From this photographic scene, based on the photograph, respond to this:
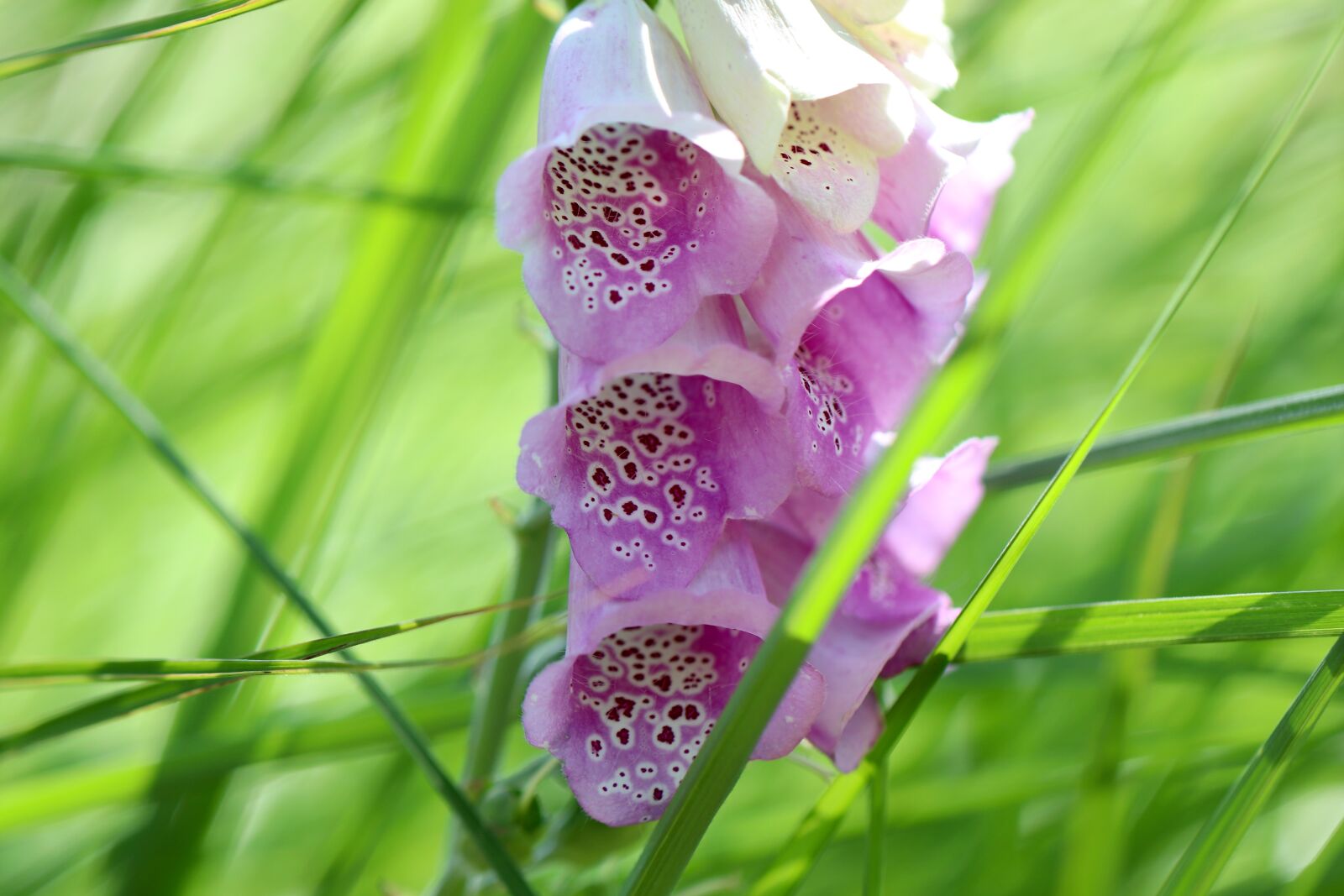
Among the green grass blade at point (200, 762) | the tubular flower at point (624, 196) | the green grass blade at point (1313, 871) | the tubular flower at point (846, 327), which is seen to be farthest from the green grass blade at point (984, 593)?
the green grass blade at point (200, 762)

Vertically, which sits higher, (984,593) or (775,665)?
(775,665)

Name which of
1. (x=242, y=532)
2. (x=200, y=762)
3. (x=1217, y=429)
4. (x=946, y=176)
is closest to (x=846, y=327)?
(x=946, y=176)

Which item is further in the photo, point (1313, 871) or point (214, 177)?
point (214, 177)

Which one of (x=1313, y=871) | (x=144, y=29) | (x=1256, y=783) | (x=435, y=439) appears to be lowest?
(x=435, y=439)

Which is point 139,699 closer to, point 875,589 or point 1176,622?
point 875,589

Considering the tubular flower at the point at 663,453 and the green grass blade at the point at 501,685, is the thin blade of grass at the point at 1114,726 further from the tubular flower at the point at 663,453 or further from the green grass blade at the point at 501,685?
the green grass blade at the point at 501,685

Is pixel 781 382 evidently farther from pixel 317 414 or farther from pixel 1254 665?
pixel 1254 665
